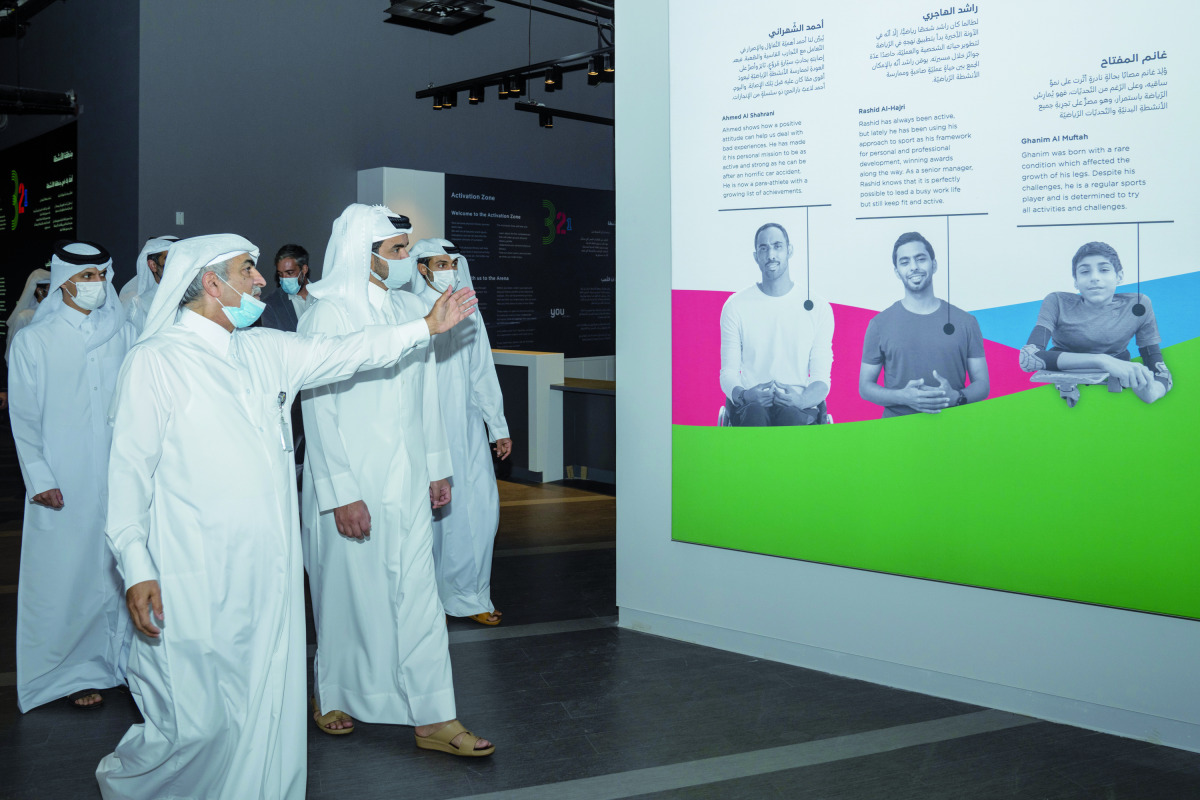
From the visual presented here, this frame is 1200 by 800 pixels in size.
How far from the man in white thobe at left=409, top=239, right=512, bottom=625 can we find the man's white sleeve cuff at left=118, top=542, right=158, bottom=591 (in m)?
2.28

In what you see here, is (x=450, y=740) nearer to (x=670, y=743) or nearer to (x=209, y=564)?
(x=670, y=743)

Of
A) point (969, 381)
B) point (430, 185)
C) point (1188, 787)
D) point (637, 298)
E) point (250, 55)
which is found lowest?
point (1188, 787)

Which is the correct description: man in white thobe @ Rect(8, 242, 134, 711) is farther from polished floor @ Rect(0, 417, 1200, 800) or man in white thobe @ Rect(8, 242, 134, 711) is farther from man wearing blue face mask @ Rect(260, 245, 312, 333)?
man wearing blue face mask @ Rect(260, 245, 312, 333)

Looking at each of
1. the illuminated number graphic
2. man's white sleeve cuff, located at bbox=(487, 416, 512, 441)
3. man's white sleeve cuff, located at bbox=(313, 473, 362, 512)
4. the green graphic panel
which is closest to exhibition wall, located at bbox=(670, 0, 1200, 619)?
the green graphic panel

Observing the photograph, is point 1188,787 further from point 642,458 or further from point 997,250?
point 642,458

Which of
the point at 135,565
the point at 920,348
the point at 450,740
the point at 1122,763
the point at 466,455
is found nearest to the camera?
the point at 135,565

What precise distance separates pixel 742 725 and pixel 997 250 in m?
1.91

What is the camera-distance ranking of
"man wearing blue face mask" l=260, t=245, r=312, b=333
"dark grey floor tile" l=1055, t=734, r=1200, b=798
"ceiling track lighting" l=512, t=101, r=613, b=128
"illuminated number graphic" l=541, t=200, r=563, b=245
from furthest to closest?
"illuminated number graphic" l=541, t=200, r=563, b=245 → "ceiling track lighting" l=512, t=101, r=613, b=128 → "man wearing blue face mask" l=260, t=245, r=312, b=333 → "dark grey floor tile" l=1055, t=734, r=1200, b=798

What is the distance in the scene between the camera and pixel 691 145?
4.35 m

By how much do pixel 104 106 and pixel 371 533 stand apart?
844 centimetres

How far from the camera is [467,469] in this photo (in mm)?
5145

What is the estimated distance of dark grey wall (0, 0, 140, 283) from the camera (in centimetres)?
950

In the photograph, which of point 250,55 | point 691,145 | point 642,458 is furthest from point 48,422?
point 250,55

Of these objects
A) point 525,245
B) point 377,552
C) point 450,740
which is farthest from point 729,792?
point 525,245
